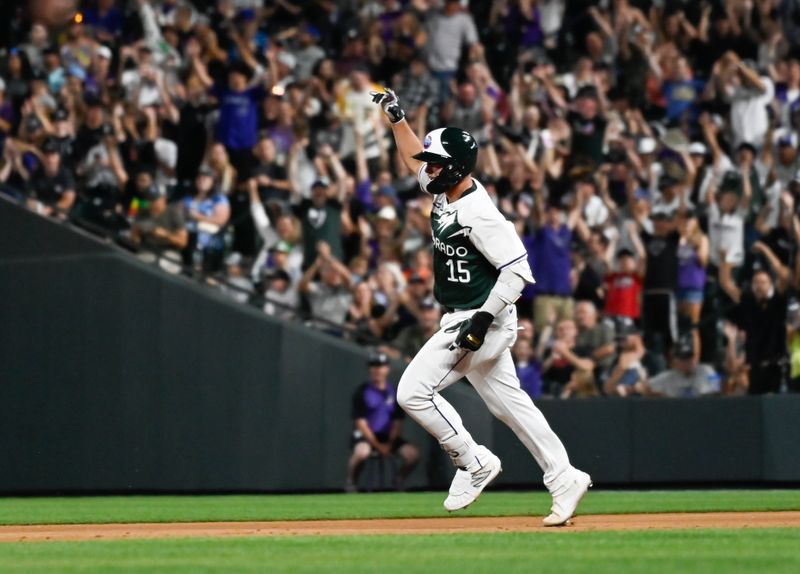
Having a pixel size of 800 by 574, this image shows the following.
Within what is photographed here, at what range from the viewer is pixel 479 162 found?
19.3 metres

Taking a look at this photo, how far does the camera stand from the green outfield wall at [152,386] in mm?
16000

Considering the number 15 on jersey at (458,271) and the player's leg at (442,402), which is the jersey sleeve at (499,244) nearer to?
the number 15 on jersey at (458,271)

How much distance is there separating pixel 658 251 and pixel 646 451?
2064 mm

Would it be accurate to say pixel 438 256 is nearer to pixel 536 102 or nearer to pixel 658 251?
pixel 658 251

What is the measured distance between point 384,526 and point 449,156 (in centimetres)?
242

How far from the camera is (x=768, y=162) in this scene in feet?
62.4

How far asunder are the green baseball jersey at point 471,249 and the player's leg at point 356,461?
20.1 ft

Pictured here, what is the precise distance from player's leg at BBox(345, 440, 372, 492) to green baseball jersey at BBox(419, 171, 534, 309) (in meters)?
6.12

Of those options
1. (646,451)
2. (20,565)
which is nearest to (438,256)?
(20,565)

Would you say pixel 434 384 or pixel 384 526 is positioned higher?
pixel 434 384

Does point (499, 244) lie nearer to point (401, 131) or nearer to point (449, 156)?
point (449, 156)

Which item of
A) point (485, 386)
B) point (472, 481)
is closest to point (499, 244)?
point (485, 386)

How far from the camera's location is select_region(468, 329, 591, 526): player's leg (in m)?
10.1

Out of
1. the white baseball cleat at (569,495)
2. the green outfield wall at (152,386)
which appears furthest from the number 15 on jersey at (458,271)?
the green outfield wall at (152,386)
